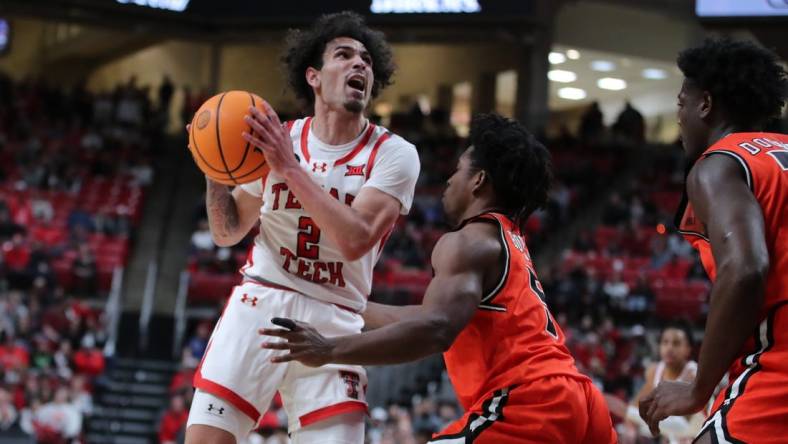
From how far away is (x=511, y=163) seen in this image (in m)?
4.32

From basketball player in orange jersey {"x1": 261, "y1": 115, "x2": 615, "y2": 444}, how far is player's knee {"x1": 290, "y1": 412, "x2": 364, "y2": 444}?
489 mm

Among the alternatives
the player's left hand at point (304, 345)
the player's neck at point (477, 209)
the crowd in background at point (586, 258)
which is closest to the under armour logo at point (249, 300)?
the player's left hand at point (304, 345)

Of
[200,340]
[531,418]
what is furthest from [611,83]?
[531,418]

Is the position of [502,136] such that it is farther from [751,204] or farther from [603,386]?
[603,386]

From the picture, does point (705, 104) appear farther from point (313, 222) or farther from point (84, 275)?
point (84, 275)

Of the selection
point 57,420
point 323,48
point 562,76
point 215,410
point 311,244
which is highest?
point 323,48

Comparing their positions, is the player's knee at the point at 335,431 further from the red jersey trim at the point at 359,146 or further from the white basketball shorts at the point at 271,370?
the red jersey trim at the point at 359,146

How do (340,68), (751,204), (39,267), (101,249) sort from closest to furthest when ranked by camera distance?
(751,204) → (340,68) → (39,267) → (101,249)

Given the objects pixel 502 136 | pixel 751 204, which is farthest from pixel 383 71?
pixel 751 204

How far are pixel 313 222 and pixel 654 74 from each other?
74.0ft

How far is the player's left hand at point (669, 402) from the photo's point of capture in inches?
139

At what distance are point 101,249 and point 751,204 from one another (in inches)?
617

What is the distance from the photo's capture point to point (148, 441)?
14453mm

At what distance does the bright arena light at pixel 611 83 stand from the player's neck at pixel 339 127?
2273 cm
